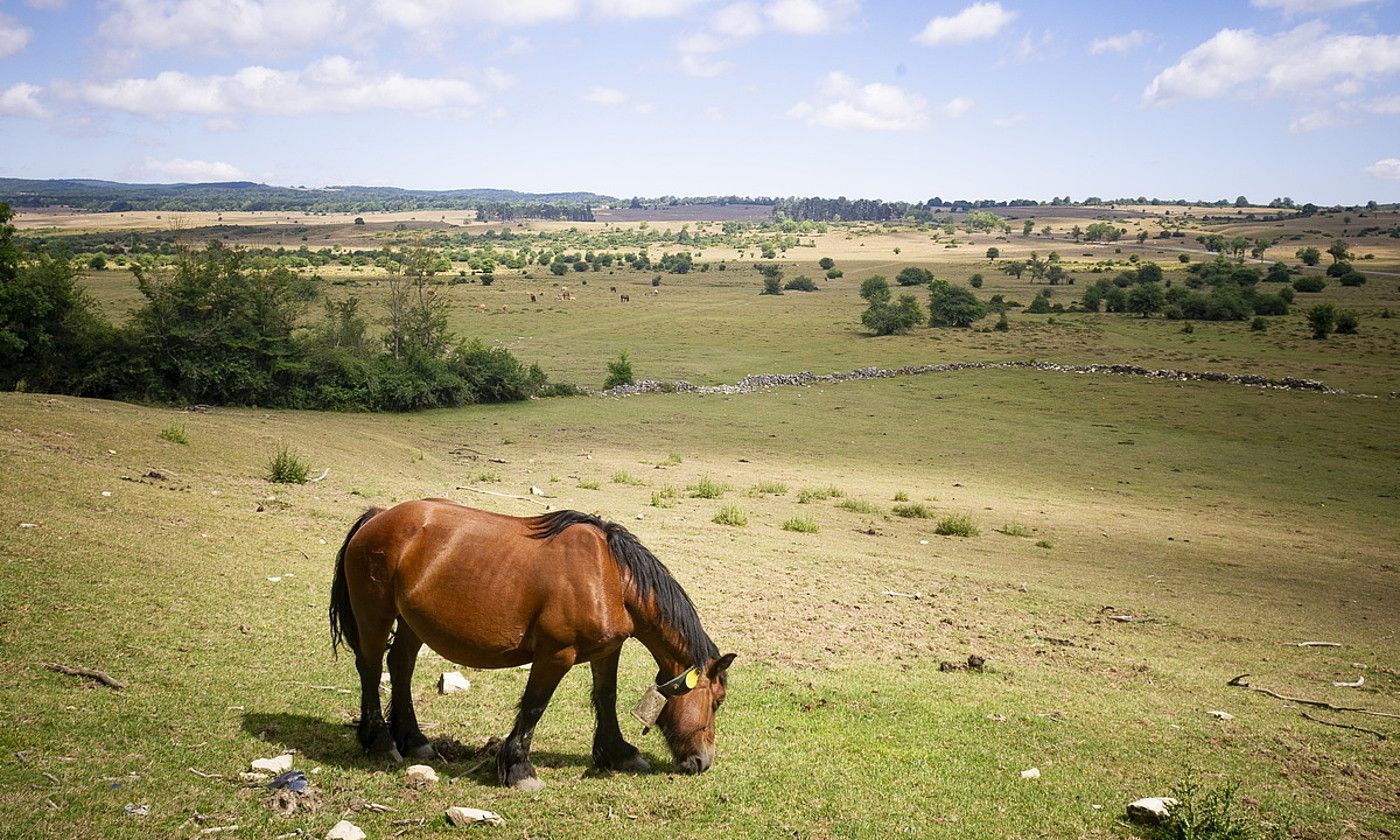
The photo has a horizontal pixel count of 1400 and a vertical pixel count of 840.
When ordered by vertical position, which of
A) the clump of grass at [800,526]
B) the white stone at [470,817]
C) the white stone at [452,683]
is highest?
the white stone at [470,817]

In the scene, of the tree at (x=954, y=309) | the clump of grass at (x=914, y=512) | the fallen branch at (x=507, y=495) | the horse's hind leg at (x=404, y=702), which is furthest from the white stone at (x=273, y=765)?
the tree at (x=954, y=309)

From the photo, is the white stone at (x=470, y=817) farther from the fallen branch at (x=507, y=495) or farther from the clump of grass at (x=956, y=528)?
the clump of grass at (x=956, y=528)

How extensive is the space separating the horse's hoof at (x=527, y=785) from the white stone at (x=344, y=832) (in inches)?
44.3

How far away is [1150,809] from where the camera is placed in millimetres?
6242

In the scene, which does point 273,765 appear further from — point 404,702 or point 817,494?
point 817,494

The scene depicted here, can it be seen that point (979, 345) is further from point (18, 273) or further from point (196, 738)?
point (196, 738)

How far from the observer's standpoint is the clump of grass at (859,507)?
21.3 metres

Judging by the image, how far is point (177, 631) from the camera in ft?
28.8

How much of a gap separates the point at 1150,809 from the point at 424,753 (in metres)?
5.10

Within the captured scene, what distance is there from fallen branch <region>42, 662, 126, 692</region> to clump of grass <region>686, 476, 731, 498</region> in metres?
15.3

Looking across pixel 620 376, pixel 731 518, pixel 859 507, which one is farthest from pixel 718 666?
pixel 620 376

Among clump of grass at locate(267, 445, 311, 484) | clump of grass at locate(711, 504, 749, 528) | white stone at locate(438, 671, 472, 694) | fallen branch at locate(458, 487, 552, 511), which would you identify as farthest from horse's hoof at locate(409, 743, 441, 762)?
clump of grass at locate(267, 445, 311, 484)

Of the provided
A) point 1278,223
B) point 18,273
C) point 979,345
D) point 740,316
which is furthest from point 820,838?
point 1278,223

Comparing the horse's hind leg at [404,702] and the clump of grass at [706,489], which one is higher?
the horse's hind leg at [404,702]
